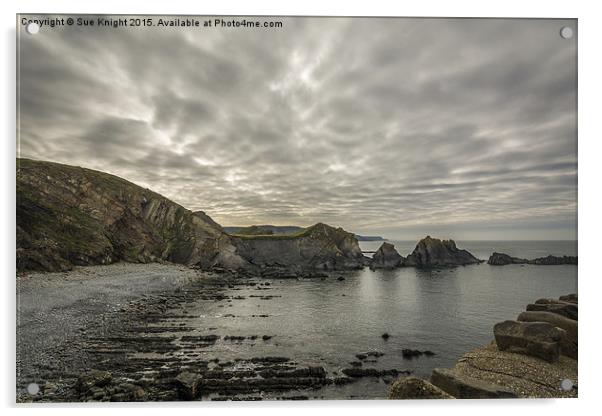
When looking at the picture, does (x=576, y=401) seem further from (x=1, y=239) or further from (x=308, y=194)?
(x=1, y=239)

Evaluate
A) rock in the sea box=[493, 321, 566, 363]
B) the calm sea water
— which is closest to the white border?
the calm sea water

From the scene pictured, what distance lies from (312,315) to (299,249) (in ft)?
7.61

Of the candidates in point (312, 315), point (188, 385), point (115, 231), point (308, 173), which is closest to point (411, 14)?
point (308, 173)

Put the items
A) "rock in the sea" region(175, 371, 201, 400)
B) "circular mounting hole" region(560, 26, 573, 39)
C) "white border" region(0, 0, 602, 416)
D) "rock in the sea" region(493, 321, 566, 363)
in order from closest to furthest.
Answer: "rock in the sea" region(175, 371, 201, 400), "white border" region(0, 0, 602, 416), "rock in the sea" region(493, 321, 566, 363), "circular mounting hole" region(560, 26, 573, 39)

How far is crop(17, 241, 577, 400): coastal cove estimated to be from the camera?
5195 millimetres

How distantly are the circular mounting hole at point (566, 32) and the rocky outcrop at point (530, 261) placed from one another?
15.0ft

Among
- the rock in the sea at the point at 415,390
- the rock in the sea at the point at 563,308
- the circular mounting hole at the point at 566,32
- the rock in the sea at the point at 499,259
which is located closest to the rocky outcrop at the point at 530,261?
the rock in the sea at the point at 499,259

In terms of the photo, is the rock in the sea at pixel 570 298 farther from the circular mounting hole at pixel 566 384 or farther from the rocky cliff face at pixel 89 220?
the rocky cliff face at pixel 89 220

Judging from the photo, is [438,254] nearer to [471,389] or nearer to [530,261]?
[530,261]

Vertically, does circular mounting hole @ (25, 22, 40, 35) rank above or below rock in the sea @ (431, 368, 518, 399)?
above

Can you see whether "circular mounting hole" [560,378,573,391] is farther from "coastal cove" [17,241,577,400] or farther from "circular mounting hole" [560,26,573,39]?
"circular mounting hole" [560,26,573,39]

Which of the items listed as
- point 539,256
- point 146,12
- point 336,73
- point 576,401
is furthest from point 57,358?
point 576,401

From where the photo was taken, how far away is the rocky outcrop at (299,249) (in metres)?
6.66

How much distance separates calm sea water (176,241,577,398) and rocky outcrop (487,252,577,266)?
11cm
